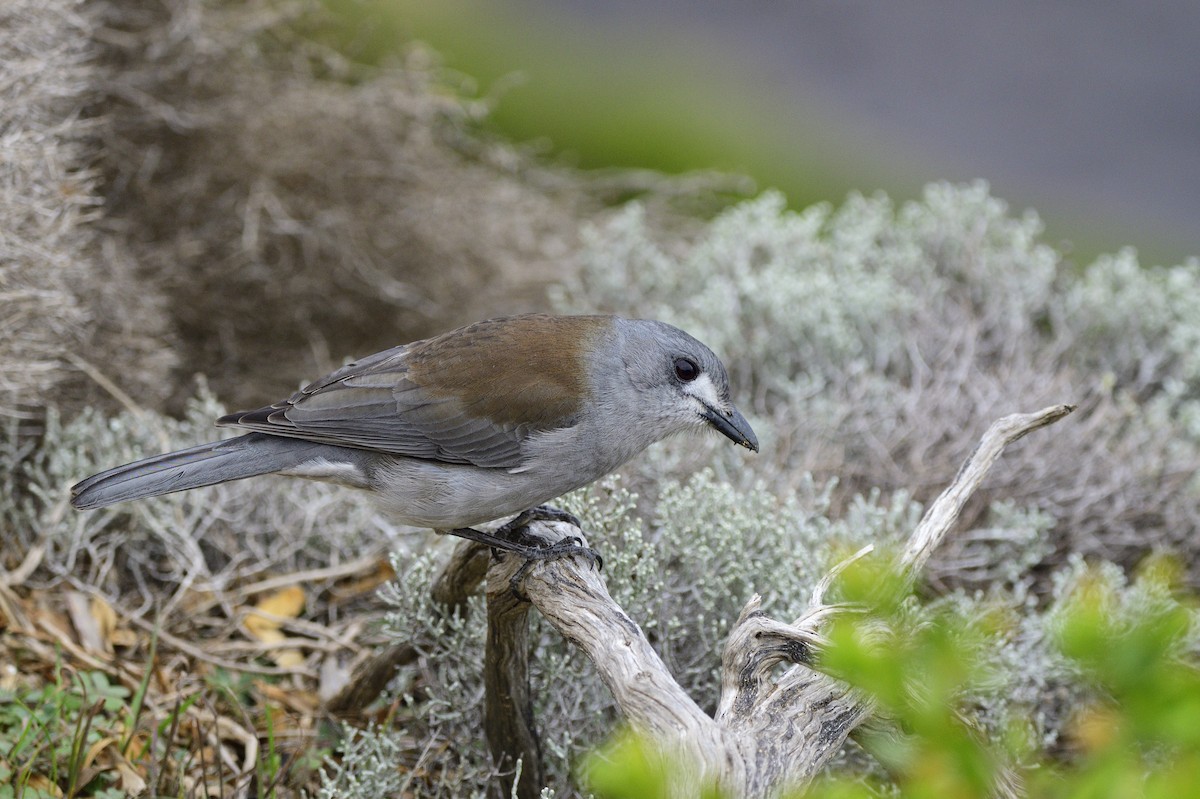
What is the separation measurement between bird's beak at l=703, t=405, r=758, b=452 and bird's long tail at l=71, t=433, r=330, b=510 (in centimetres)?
103

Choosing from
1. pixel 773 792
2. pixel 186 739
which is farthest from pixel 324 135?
pixel 773 792

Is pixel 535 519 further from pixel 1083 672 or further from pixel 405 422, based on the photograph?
pixel 1083 672

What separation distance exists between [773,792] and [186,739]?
191cm

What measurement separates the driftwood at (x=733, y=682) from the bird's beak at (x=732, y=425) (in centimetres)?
51

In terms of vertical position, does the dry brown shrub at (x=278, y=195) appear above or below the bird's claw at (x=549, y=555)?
below

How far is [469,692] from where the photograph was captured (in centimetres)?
314

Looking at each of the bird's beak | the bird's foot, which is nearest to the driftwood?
the bird's foot

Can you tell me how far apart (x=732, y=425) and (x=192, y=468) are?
135 centimetres

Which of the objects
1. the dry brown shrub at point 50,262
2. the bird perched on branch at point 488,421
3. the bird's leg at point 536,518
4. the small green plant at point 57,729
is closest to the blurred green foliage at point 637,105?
the dry brown shrub at point 50,262

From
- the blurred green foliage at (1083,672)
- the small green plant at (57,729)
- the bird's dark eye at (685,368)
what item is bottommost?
the small green plant at (57,729)

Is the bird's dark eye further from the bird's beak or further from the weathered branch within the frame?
the weathered branch

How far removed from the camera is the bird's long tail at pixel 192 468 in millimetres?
2701

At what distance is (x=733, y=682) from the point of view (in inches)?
85.0

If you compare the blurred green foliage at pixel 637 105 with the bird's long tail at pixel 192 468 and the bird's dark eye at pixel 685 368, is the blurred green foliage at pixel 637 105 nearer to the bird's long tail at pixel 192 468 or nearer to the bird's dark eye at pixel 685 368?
the bird's dark eye at pixel 685 368
